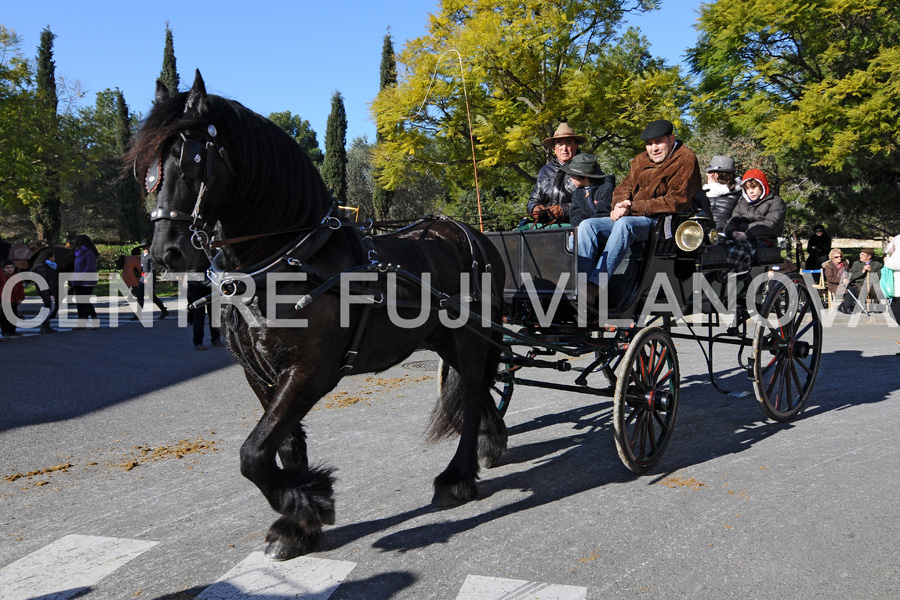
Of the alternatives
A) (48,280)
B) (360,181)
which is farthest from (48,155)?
(360,181)

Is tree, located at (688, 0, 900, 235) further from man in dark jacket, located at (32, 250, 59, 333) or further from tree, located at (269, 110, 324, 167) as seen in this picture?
tree, located at (269, 110, 324, 167)

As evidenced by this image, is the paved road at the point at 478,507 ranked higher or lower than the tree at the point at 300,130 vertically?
lower

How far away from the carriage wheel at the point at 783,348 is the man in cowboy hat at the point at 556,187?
1860mm

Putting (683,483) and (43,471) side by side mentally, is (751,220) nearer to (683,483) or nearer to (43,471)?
(683,483)

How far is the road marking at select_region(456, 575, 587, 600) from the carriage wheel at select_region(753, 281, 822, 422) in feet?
10.2

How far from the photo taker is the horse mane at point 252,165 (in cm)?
304

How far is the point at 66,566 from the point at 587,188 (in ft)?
14.2

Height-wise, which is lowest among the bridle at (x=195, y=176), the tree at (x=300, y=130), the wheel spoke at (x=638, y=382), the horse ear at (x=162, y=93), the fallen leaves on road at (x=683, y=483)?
the fallen leaves on road at (x=683, y=483)

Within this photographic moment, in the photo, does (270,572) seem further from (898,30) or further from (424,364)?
(898,30)

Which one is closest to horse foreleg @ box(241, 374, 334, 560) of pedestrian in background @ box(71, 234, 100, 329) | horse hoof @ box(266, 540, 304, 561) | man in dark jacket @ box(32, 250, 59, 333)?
horse hoof @ box(266, 540, 304, 561)

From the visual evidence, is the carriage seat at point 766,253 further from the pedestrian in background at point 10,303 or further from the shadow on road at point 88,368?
the pedestrian in background at point 10,303

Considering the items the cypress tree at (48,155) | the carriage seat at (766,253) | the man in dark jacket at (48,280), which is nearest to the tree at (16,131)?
the cypress tree at (48,155)

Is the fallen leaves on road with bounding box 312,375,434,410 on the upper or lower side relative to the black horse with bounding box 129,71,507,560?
lower

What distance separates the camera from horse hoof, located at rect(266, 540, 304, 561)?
322 centimetres
